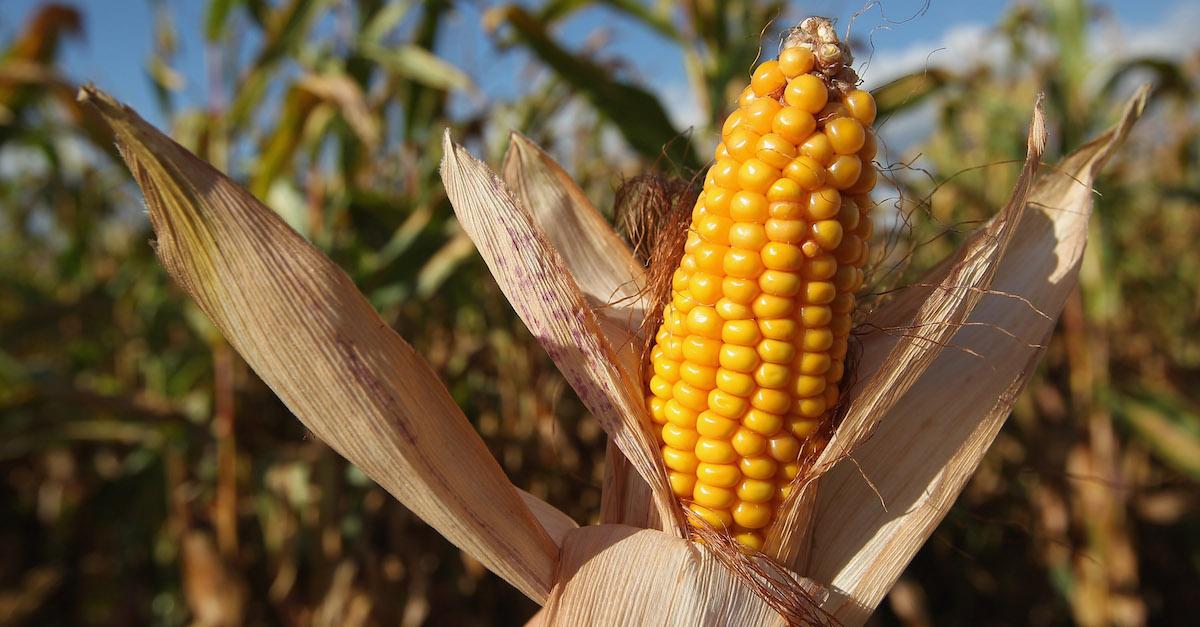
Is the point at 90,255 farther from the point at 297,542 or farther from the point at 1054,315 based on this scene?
the point at 1054,315

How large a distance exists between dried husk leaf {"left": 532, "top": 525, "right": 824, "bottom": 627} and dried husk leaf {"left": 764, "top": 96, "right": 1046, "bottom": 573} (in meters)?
0.11

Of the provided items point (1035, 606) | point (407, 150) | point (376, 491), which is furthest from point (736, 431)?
point (1035, 606)

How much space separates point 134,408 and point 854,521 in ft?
7.41

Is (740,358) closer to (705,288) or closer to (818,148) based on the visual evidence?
(705,288)

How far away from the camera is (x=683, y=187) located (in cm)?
127

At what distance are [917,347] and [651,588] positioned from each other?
1.45ft

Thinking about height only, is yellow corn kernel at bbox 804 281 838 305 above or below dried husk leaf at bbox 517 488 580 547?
above

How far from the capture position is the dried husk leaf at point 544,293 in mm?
914

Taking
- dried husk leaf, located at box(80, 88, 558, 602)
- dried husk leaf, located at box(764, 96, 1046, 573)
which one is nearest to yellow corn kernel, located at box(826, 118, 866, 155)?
dried husk leaf, located at box(764, 96, 1046, 573)

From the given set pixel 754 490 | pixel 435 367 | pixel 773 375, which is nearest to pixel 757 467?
pixel 754 490

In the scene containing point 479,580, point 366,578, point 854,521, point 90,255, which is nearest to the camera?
point 854,521

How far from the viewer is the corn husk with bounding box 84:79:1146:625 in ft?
2.68

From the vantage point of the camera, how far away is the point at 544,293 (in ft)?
3.03

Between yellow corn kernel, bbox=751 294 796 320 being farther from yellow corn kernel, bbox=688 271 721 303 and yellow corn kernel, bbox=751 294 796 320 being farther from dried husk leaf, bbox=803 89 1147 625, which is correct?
dried husk leaf, bbox=803 89 1147 625
